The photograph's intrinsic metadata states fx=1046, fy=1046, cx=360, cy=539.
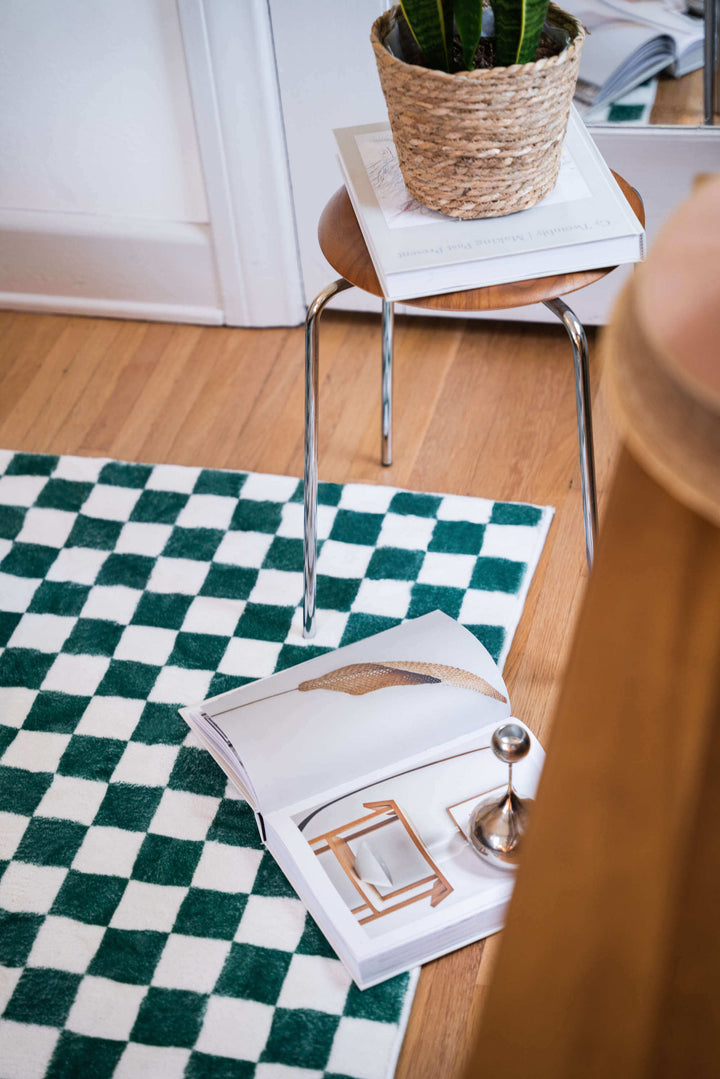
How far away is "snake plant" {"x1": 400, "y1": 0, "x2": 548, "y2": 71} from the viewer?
81 cm

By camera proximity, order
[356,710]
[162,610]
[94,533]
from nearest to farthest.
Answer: [356,710] < [162,610] < [94,533]

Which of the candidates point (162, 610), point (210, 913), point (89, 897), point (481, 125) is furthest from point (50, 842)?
point (481, 125)

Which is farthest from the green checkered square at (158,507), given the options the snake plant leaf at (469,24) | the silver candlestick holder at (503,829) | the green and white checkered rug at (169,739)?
the snake plant leaf at (469,24)

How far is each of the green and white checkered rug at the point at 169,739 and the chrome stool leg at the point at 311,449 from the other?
62mm

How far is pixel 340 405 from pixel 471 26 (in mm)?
775

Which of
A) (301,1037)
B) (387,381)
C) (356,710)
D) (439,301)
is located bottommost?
(301,1037)

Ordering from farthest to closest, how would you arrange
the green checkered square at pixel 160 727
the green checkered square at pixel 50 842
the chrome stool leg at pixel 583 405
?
the green checkered square at pixel 160 727 → the green checkered square at pixel 50 842 → the chrome stool leg at pixel 583 405

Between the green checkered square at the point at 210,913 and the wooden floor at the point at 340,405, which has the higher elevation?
the wooden floor at the point at 340,405

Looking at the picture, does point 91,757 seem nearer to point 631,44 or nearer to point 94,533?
point 94,533

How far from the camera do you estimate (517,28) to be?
0.81 metres

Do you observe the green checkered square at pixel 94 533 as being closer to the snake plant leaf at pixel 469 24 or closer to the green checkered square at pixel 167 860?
the green checkered square at pixel 167 860

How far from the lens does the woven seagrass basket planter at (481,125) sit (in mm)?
807

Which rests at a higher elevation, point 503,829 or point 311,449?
point 311,449

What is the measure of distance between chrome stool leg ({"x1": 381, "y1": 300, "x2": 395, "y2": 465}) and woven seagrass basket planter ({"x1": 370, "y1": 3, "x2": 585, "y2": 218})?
0.30 m
